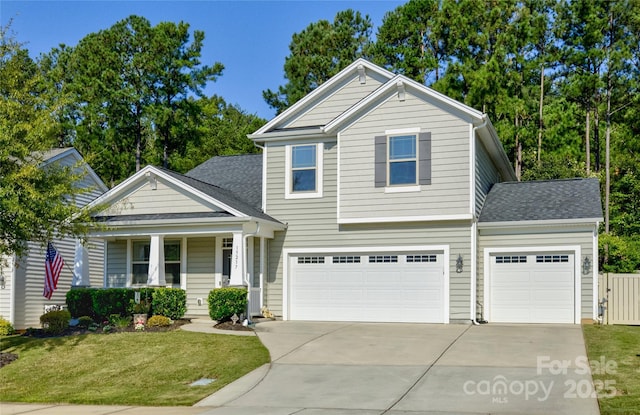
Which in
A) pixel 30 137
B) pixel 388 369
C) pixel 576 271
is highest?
pixel 30 137

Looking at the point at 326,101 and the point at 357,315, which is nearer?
the point at 357,315

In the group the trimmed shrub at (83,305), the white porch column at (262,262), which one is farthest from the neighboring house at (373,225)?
the trimmed shrub at (83,305)

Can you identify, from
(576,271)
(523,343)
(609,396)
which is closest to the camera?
(609,396)

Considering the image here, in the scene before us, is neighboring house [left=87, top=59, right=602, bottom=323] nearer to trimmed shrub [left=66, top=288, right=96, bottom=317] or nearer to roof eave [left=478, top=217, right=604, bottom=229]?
roof eave [left=478, top=217, right=604, bottom=229]

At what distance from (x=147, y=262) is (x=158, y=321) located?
355cm

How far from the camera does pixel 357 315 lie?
20094mm

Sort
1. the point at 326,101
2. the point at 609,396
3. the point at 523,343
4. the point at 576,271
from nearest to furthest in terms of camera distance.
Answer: the point at 609,396 < the point at 523,343 < the point at 576,271 < the point at 326,101

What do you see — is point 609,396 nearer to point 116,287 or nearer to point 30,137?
point 30,137

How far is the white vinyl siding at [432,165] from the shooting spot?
19.1 metres

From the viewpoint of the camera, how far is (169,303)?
19234 mm

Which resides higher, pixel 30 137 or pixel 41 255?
pixel 30 137

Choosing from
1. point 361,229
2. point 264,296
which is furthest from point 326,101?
point 264,296

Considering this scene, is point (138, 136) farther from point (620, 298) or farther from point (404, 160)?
point (620, 298)

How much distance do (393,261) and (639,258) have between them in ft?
48.6
